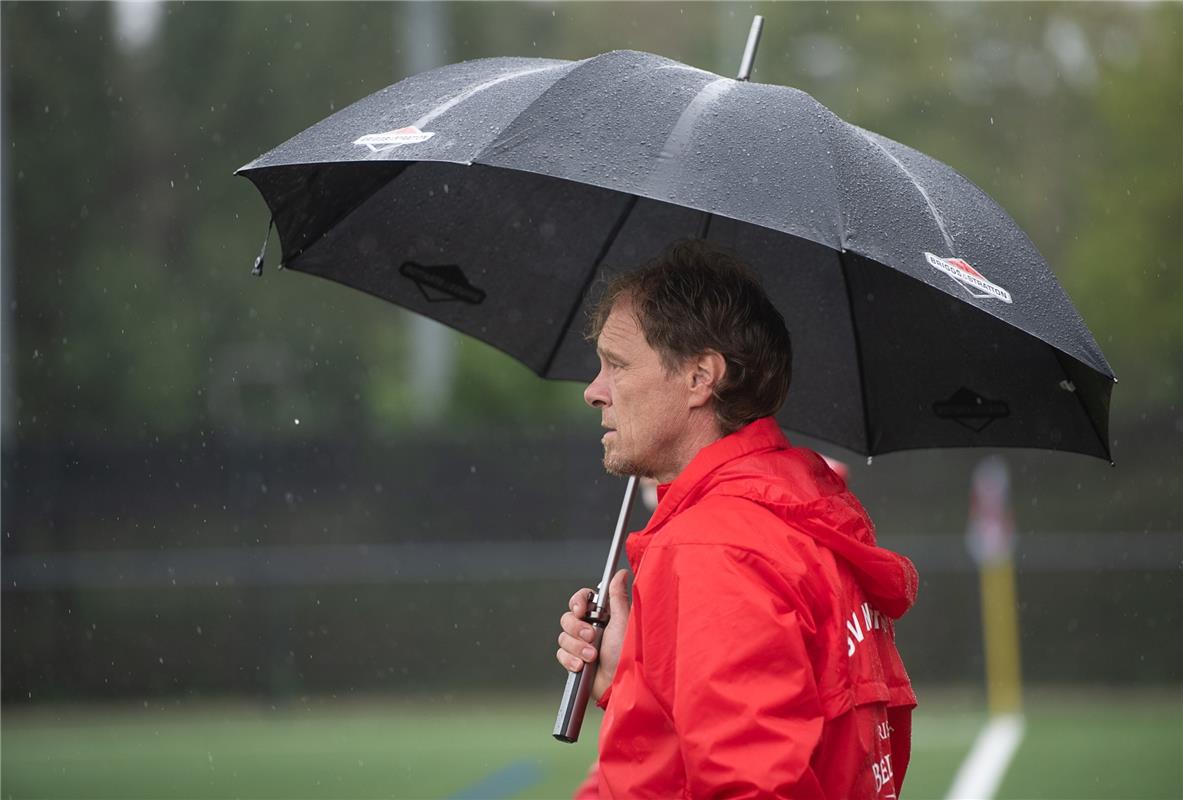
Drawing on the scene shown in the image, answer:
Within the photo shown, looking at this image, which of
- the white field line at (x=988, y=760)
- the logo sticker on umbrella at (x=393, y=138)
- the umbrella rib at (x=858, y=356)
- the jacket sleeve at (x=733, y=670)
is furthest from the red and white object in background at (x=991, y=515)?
the jacket sleeve at (x=733, y=670)

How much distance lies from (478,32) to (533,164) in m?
33.4

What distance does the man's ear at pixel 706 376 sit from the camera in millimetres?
3404

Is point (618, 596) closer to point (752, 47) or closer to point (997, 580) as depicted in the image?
point (752, 47)

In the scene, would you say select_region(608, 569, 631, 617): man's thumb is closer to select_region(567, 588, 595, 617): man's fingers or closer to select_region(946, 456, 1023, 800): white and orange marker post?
select_region(567, 588, 595, 617): man's fingers

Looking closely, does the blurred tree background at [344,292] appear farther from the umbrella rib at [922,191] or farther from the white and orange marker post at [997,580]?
the umbrella rib at [922,191]

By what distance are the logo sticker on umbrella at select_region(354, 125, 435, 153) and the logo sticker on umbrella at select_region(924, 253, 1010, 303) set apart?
1085mm

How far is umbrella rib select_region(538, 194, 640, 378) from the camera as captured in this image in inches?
183

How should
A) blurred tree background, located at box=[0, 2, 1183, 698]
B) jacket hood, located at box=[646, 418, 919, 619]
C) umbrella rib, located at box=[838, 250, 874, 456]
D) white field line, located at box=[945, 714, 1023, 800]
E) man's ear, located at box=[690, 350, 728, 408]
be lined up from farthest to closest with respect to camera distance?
blurred tree background, located at box=[0, 2, 1183, 698]
white field line, located at box=[945, 714, 1023, 800]
umbrella rib, located at box=[838, 250, 874, 456]
man's ear, located at box=[690, 350, 728, 408]
jacket hood, located at box=[646, 418, 919, 619]

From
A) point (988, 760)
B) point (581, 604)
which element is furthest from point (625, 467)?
point (988, 760)

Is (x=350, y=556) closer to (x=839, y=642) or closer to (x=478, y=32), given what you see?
(x=839, y=642)

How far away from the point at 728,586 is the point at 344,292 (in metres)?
32.8

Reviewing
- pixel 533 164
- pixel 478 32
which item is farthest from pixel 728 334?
pixel 478 32

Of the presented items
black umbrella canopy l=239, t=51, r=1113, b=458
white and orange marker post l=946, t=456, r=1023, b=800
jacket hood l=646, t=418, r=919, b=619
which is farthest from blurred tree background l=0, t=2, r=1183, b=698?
jacket hood l=646, t=418, r=919, b=619

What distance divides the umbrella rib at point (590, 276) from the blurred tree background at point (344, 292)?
11.4 m
